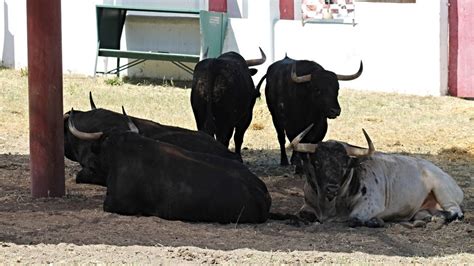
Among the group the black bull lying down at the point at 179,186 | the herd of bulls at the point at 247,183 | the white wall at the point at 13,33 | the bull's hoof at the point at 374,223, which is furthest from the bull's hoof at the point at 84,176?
the white wall at the point at 13,33

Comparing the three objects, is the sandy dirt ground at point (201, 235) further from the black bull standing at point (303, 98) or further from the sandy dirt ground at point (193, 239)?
the black bull standing at point (303, 98)

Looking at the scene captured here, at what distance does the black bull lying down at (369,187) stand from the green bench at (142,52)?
36.6 feet

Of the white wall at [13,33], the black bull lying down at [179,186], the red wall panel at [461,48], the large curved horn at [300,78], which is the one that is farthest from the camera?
the white wall at [13,33]

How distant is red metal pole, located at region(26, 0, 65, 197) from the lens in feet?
36.6

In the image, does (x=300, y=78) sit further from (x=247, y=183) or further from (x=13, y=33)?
(x=13, y=33)

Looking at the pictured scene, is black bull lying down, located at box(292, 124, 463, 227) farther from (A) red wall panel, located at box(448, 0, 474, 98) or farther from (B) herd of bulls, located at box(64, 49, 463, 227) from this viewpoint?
(A) red wall panel, located at box(448, 0, 474, 98)

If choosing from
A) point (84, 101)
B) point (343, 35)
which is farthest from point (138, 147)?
point (343, 35)

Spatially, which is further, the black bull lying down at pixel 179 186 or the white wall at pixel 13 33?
the white wall at pixel 13 33

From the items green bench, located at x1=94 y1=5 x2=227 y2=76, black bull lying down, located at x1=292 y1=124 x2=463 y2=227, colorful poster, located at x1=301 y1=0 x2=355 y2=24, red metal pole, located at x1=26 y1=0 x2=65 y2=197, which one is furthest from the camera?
green bench, located at x1=94 y1=5 x2=227 y2=76

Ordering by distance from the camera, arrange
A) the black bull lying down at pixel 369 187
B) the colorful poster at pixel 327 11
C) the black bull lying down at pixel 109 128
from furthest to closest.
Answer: the colorful poster at pixel 327 11 → the black bull lying down at pixel 109 128 → the black bull lying down at pixel 369 187

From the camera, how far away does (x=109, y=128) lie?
12352 millimetres

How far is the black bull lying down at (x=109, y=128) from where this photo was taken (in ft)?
38.5

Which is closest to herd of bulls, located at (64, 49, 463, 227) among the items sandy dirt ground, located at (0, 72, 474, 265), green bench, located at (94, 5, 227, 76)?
sandy dirt ground, located at (0, 72, 474, 265)

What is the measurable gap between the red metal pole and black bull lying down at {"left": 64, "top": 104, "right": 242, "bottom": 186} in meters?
0.68
